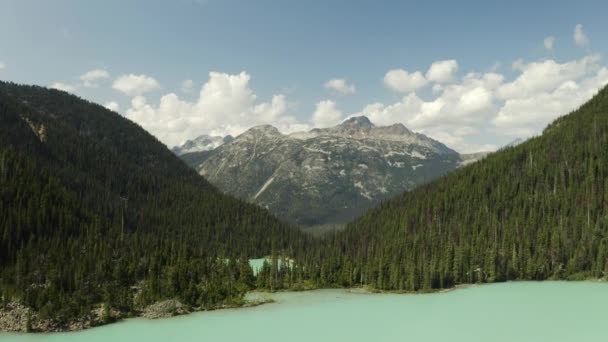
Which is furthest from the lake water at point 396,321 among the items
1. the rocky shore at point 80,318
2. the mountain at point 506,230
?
the mountain at point 506,230

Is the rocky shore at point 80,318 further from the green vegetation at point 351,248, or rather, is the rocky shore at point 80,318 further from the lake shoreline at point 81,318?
the green vegetation at point 351,248

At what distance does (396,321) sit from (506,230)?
294 ft

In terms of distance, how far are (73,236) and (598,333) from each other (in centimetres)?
13426

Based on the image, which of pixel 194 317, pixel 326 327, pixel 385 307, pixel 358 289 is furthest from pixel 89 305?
pixel 358 289

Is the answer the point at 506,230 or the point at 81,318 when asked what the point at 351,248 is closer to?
the point at 506,230

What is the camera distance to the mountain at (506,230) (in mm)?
126312

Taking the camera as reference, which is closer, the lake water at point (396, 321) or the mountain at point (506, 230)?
the lake water at point (396, 321)

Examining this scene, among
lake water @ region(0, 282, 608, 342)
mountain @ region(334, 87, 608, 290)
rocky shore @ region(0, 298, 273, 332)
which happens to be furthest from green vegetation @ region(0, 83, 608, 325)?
lake water @ region(0, 282, 608, 342)

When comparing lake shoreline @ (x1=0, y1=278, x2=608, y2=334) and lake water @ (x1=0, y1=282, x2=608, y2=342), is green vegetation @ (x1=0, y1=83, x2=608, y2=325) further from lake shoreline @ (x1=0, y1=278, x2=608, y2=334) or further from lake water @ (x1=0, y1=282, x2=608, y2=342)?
lake water @ (x1=0, y1=282, x2=608, y2=342)

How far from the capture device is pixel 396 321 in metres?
78.8

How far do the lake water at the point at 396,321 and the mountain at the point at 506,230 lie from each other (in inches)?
800

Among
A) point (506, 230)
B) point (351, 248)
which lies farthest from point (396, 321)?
point (351, 248)

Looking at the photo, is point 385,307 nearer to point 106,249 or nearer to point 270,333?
point 270,333

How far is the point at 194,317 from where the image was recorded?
8950 centimetres
